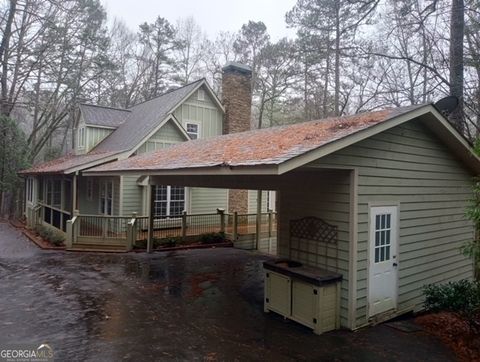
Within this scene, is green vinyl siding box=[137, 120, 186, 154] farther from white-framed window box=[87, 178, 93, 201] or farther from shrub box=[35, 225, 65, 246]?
shrub box=[35, 225, 65, 246]

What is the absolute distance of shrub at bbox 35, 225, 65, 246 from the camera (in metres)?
12.7

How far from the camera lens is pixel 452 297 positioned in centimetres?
692

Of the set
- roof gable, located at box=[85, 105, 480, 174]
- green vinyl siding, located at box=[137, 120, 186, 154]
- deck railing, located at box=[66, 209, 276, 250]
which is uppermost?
green vinyl siding, located at box=[137, 120, 186, 154]

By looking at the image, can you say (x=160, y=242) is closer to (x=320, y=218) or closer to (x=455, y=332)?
(x=320, y=218)

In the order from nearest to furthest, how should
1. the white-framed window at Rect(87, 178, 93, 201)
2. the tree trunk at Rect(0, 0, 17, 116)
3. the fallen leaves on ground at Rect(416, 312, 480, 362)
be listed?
A: the fallen leaves on ground at Rect(416, 312, 480, 362) → the tree trunk at Rect(0, 0, 17, 116) → the white-framed window at Rect(87, 178, 93, 201)

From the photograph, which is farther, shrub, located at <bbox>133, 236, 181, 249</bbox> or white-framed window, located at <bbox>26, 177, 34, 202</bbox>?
white-framed window, located at <bbox>26, 177, 34, 202</bbox>

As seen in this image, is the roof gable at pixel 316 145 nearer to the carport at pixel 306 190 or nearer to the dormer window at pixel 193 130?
the carport at pixel 306 190

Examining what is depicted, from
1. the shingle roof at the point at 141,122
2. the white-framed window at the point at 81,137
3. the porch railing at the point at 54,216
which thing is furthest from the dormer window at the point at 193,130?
the porch railing at the point at 54,216

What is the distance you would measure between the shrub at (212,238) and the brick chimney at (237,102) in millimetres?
3804

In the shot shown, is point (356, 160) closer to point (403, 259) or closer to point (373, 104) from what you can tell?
point (403, 259)

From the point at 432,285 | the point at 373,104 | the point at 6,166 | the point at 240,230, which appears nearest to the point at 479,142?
the point at 432,285

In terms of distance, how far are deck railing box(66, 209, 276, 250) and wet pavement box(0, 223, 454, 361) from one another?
2369 mm

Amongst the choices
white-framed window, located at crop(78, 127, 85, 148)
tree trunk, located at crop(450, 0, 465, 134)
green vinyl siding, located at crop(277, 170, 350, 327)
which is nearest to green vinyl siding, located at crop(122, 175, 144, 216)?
white-framed window, located at crop(78, 127, 85, 148)

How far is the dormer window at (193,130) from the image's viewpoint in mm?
18500
